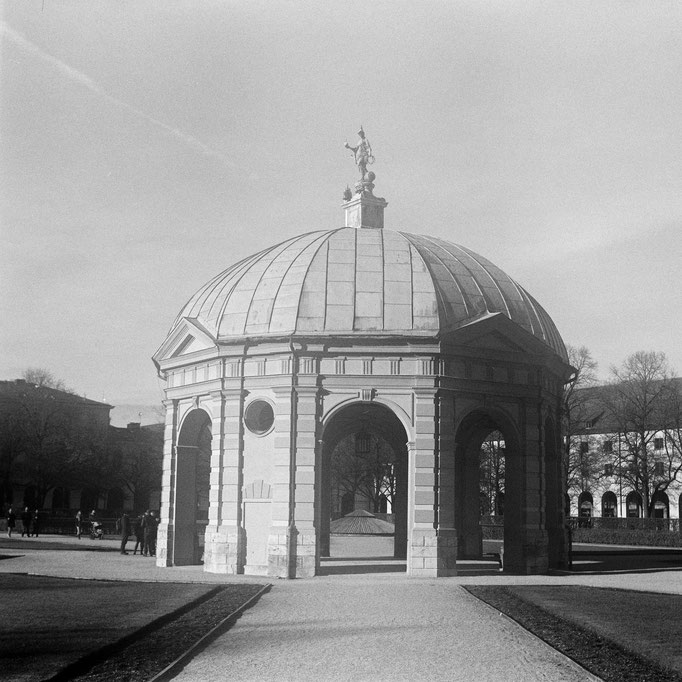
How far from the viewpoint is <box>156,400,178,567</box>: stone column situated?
34.4m

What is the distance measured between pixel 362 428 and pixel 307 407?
10.0m

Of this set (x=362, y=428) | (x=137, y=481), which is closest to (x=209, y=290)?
(x=362, y=428)

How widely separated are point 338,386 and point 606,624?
13648 millimetres

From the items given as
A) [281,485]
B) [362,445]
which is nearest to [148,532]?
[281,485]

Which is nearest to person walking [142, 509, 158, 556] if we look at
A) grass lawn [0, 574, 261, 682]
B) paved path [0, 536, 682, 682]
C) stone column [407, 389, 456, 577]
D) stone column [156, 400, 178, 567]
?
stone column [156, 400, 178, 567]

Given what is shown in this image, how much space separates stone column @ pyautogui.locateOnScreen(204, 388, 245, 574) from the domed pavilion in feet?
0.15

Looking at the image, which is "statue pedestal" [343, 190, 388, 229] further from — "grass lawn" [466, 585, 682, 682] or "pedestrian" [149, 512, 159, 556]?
"grass lawn" [466, 585, 682, 682]

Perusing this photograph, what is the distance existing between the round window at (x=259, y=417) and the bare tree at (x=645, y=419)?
4898cm

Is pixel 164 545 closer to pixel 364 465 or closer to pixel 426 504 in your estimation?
pixel 426 504

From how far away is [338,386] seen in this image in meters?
30.8

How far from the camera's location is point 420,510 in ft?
98.4

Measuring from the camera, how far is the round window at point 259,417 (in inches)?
1248

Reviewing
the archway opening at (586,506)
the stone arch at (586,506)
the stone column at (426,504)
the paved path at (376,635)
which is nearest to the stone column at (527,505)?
the paved path at (376,635)

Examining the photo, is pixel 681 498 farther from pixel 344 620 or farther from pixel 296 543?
pixel 344 620
